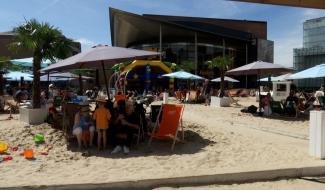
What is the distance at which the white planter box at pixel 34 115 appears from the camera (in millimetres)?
10797

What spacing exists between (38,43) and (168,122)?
472cm

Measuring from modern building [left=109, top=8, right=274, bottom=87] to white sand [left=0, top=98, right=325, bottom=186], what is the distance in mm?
44498

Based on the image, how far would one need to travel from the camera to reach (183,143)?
8.77 meters

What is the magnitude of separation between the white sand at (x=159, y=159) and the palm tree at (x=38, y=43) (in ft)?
7.04

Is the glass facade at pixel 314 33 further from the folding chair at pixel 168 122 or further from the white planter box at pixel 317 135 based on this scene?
the white planter box at pixel 317 135

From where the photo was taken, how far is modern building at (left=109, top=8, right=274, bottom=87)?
5784 cm

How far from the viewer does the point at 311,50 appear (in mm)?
77625

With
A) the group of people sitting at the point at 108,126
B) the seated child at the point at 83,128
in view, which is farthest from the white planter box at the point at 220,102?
the seated child at the point at 83,128

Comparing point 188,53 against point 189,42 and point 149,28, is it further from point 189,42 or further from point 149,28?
point 149,28

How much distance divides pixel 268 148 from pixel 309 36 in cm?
8501

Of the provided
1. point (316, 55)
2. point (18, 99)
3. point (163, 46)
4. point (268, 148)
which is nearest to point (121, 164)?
point (268, 148)

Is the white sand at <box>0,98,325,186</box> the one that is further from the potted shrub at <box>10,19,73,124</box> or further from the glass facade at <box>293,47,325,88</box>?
the glass facade at <box>293,47,325,88</box>

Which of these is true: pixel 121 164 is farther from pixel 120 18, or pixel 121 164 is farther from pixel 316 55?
pixel 316 55

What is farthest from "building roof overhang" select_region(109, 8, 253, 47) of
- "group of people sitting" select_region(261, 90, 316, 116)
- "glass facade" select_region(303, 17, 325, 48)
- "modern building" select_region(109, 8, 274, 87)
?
"group of people sitting" select_region(261, 90, 316, 116)
